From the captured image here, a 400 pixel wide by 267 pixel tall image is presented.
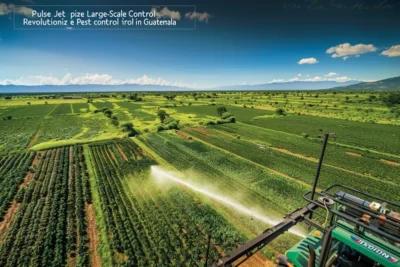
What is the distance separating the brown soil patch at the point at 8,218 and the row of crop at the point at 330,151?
36451mm

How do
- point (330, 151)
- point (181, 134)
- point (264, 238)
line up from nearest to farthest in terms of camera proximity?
point (264, 238) < point (330, 151) < point (181, 134)

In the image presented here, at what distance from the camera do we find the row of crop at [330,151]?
2795 cm

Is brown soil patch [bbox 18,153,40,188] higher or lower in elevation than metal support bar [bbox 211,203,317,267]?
lower

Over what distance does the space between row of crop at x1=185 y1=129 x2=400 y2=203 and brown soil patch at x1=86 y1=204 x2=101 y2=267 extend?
21852 mm

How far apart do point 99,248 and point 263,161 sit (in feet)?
78.0

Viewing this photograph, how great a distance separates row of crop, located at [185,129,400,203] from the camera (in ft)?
76.8

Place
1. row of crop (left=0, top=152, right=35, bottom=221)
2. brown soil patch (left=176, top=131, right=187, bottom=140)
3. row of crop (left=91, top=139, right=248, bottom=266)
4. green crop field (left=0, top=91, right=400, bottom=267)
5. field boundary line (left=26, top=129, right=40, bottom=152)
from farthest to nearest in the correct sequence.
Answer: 1. brown soil patch (left=176, top=131, right=187, bottom=140)
2. field boundary line (left=26, top=129, right=40, bottom=152)
3. row of crop (left=0, top=152, right=35, bottom=221)
4. green crop field (left=0, top=91, right=400, bottom=267)
5. row of crop (left=91, top=139, right=248, bottom=266)

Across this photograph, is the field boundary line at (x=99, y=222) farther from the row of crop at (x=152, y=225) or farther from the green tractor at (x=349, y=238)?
the green tractor at (x=349, y=238)

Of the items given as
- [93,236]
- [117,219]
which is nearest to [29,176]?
[117,219]

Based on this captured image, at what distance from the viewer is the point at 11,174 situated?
1010 inches

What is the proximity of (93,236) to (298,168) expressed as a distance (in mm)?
24890

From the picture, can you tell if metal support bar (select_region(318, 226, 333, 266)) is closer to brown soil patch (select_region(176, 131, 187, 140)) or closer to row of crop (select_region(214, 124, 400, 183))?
row of crop (select_region(214, 124, 400, 183))

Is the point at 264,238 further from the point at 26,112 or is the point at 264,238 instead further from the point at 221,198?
the point at 26,112

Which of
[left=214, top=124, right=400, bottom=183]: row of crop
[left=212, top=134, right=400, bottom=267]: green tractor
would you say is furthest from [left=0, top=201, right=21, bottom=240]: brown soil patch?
[left=214, top=124, right=400, bottom=183]: row of crop
